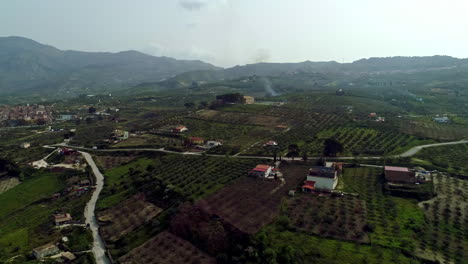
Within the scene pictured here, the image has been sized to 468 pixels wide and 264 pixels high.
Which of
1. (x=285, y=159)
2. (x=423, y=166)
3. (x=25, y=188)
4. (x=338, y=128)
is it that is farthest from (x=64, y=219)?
(x=338, y=128)

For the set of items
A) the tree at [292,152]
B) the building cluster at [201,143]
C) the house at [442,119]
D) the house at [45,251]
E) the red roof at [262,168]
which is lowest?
the house at [45,251]

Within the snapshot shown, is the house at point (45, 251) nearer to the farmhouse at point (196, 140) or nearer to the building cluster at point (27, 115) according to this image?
the farmhouse at point (196, 140)

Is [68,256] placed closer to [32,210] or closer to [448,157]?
[32,210]

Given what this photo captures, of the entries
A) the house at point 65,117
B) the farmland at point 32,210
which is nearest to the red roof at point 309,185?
the farmland at point 32,210

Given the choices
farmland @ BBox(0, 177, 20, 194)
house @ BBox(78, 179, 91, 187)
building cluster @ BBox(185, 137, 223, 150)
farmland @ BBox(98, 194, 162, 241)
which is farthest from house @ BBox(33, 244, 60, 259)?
building cluster @ BBox(185, 137, 223, 150)

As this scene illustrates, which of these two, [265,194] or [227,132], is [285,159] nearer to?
[265,194]

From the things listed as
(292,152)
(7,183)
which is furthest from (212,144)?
(7,183)
